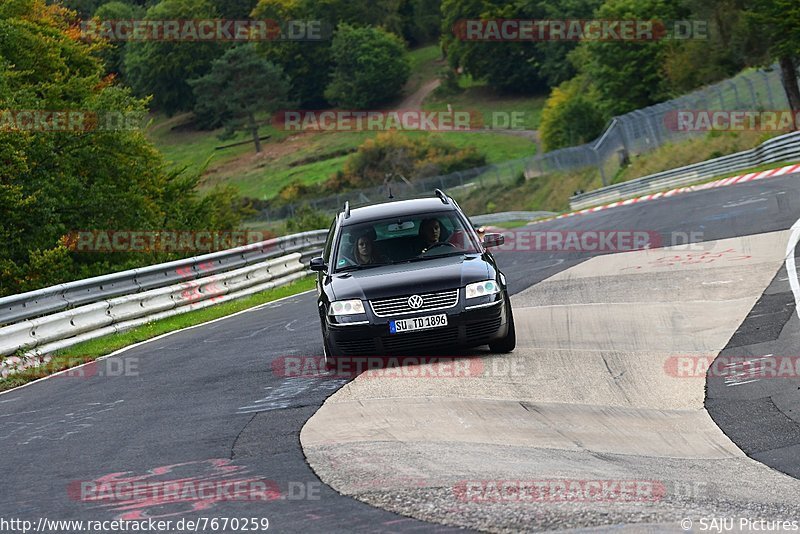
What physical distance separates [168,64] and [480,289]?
428 feet

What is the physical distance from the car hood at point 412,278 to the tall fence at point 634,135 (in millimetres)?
28386

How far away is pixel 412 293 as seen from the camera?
1126cm

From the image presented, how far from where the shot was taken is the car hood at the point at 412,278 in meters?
11.3

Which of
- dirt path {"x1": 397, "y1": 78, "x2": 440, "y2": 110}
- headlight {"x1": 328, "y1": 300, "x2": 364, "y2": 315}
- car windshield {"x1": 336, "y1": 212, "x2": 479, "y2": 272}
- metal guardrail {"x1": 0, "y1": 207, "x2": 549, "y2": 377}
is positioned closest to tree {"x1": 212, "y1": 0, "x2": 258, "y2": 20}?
dirt path {"x1": 397, "y1": 78, "x2": 440, "y2": 110}

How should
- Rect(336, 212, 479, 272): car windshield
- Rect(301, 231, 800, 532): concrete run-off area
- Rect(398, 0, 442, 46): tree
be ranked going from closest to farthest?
Rect(301, 231, 800, 532): concrete run-off area → Rect(336, 212, 479, 272): car windshield → Rect(398, 0, 442, 46): tree

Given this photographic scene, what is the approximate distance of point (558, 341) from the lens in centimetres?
1299

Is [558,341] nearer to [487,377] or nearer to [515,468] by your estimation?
[487,377]

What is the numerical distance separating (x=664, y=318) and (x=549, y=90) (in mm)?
116025

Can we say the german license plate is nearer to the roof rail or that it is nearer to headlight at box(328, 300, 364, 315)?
headlight at box(328, 300, 364, 315)

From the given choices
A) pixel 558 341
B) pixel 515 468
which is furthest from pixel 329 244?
pixel 515 468

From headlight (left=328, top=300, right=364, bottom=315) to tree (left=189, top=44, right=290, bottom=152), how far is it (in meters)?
115

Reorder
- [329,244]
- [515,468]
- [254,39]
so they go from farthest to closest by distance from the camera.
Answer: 1. [254,39]
2. [329,244]
3. [515,468]

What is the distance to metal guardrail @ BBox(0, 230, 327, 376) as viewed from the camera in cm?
1570

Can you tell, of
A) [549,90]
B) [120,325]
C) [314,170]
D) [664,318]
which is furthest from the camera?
[549,90]
